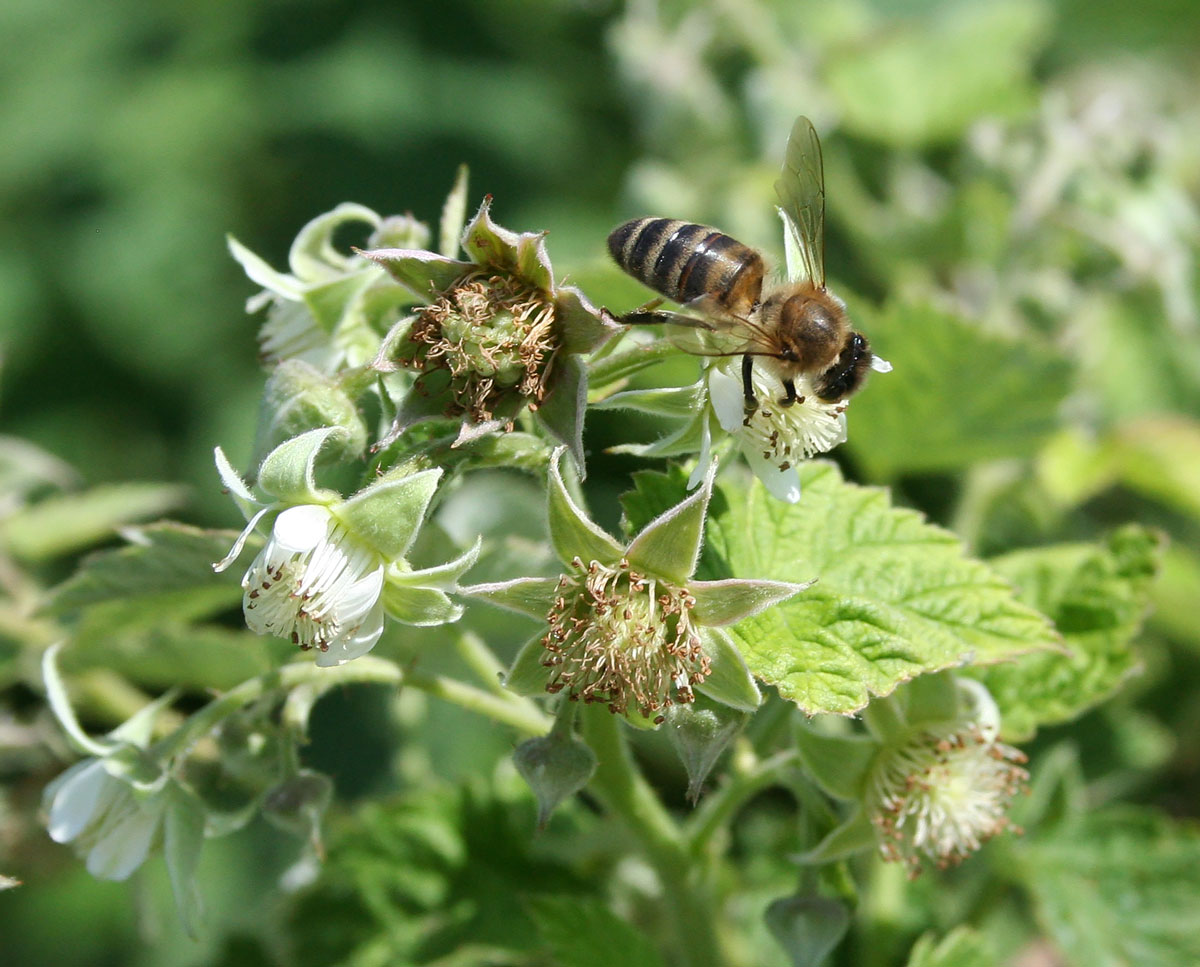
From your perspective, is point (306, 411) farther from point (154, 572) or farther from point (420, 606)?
point (154, 572)

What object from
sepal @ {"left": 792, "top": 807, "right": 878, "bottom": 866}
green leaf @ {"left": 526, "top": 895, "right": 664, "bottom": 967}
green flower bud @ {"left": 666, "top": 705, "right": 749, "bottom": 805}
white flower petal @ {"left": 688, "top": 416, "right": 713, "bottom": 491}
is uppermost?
white flower petal @ {"left": 688, "top": 416, "right": 713, "bottom": 491}

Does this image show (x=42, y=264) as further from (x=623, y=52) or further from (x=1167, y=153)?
(x=1167, y=153)

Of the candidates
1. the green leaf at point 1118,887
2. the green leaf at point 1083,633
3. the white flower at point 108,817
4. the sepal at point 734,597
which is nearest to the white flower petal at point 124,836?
the white flower at point 108,817

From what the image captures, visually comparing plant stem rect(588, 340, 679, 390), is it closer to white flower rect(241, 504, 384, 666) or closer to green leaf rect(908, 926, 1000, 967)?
white flower rect(241, 504, 384, 666)

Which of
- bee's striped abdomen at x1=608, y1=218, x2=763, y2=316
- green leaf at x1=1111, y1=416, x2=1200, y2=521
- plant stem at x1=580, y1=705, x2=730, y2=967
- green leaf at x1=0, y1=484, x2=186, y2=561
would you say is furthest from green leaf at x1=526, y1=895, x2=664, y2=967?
green leaf at x1=1111, y1=416, x2=1200, y2=521

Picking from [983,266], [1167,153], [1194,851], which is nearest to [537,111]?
[983,266]

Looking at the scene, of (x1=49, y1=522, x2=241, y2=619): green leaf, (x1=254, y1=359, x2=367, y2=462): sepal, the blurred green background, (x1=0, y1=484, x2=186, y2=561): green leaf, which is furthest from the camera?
the blurred green background
